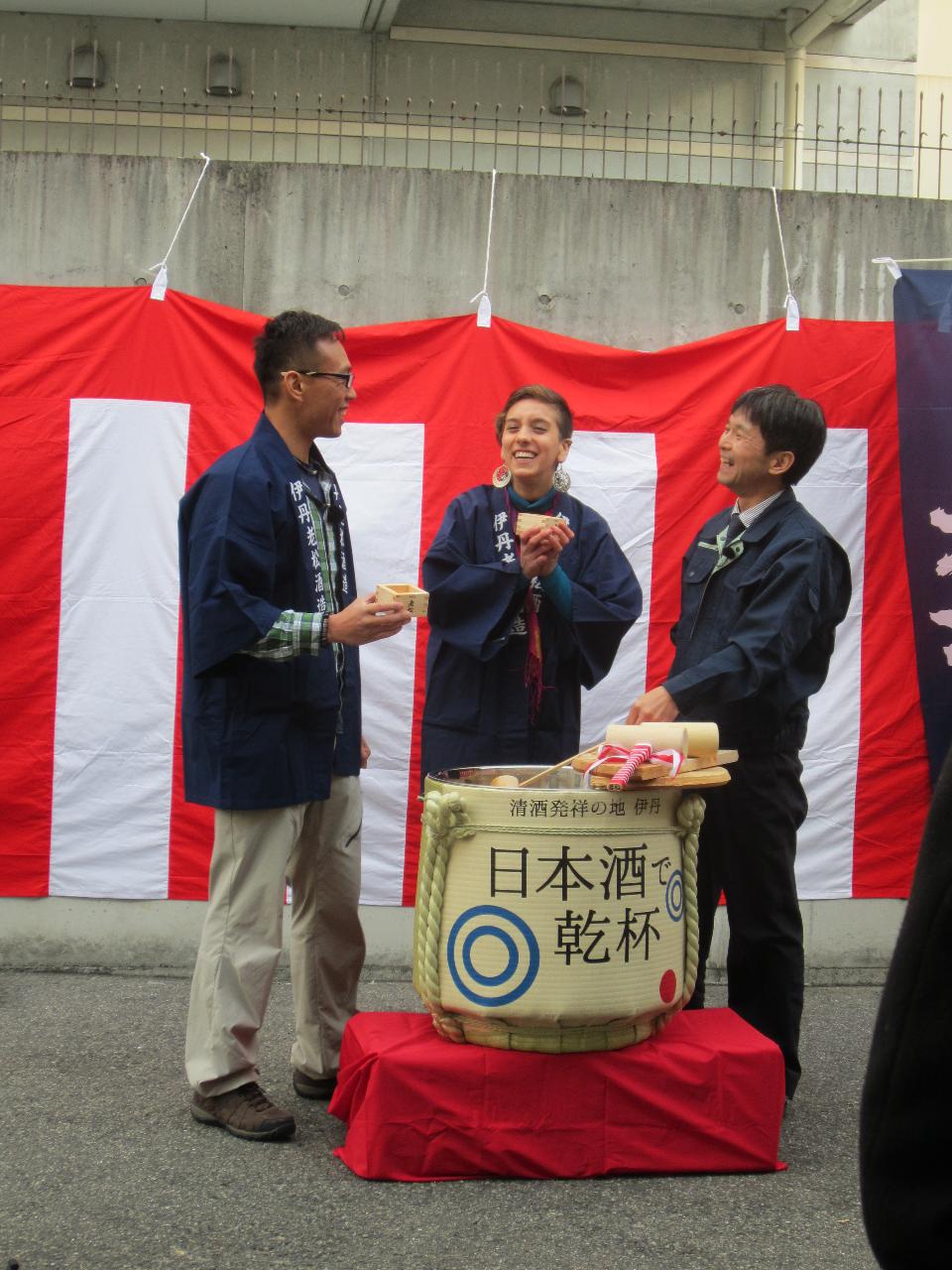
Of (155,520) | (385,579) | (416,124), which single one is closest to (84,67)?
(416,124)

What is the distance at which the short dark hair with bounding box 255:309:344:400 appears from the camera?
372 cm

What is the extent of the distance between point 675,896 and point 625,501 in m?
2.06

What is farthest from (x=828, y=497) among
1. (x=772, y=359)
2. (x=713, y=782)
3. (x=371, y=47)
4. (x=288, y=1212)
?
(x=371, y=47)

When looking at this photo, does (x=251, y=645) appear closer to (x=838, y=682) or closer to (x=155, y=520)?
(x=155, y=520)

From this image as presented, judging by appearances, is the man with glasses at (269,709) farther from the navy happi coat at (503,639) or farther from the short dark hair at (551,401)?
the short dark hair at (551,401)

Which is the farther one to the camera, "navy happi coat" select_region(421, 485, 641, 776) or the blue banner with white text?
the blue banner with white text

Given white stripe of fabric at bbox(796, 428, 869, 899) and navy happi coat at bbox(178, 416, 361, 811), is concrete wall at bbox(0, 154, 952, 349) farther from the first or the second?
navy happi coat at bbox(178, 416, 361, 811)

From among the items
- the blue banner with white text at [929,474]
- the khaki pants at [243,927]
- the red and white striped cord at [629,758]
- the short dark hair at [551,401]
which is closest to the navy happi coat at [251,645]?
the khaki pants at [243,927]

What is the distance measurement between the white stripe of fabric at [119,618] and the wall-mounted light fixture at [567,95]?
534 cm

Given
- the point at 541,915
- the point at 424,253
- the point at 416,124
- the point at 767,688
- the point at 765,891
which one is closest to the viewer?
the point at 541,915

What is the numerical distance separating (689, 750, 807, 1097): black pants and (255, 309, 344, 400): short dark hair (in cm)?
167

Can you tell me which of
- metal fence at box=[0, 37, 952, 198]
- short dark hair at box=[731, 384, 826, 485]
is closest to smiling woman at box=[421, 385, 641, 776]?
short dark hair at box=[731, 384, 826, 485]

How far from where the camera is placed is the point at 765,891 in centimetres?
383

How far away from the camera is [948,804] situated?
865 millimetres
